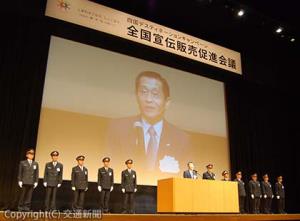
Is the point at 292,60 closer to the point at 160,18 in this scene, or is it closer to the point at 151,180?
the point at 160,18

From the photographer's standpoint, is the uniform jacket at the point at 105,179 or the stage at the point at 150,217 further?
the uniform jacket at the point at 105,179

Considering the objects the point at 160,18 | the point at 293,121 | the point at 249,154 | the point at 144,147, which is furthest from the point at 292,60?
the point at 144,147

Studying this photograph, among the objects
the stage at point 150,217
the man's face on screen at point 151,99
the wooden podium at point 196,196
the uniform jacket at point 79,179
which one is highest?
the man's face on screen at point 151,99

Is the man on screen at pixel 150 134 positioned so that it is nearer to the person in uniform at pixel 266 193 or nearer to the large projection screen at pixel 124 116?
the large projection screen at pixel 124 116

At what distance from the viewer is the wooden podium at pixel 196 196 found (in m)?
4.65

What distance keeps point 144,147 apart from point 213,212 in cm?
198

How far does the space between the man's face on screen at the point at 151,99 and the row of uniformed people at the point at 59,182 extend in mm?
1508

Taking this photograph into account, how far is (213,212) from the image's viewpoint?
4934 millimetres

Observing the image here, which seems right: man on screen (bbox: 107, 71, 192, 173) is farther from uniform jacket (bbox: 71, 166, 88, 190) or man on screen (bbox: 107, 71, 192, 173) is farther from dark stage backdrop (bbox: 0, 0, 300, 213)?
uniform jacket (bbox: 71, 166, 88, 190)

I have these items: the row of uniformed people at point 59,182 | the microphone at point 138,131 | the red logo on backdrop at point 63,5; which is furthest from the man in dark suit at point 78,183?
the red logo on backdrop at point 63,5

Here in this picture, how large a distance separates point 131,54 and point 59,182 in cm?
311

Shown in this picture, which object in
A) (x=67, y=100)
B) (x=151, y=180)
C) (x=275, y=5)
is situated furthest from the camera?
(x=275, y=5)

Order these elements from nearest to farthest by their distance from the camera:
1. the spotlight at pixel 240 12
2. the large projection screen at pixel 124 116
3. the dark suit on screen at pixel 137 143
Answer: the large projection screen at pixel 124 116, the dark suit on screen at pixel 137 143, the spotlight at pixel 240 12

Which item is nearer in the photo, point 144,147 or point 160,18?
point 144,147
